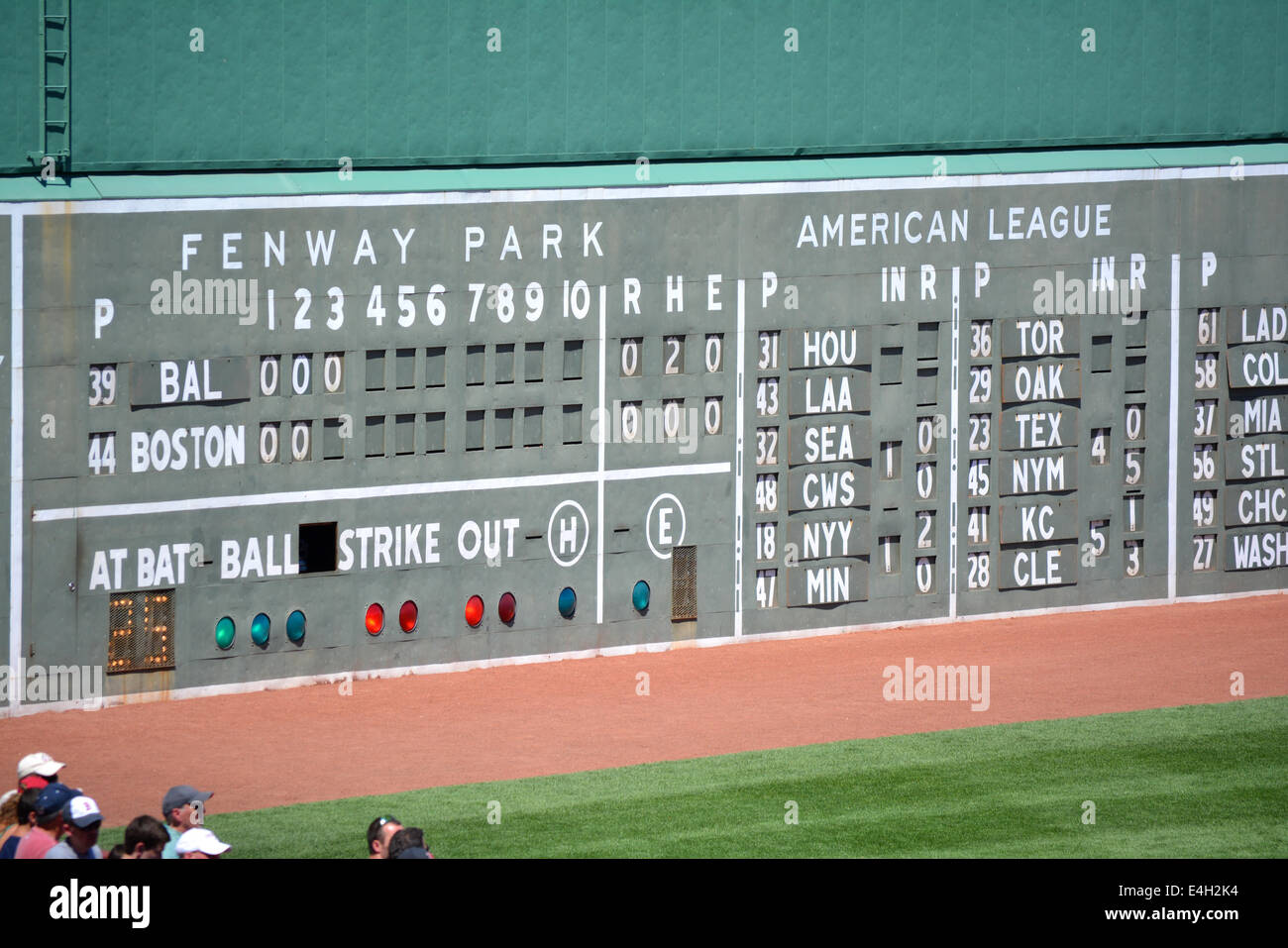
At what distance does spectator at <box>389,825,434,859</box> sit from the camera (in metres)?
9.84

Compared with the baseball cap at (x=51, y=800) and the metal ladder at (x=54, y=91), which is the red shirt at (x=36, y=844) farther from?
the metal ladder at (x=54, y=91)

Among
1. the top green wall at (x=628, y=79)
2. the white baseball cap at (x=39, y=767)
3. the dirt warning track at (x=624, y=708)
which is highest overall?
the top green wall at (x=628, y=79)

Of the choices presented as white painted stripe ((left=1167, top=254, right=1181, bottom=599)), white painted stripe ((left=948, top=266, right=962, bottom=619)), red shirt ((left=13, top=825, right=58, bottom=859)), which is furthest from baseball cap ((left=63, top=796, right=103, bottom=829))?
white painted stripe ((left=1167, top=254, right=1181, bottom=599))

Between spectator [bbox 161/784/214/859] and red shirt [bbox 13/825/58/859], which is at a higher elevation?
red shirt [bbox 13/825/58/859]

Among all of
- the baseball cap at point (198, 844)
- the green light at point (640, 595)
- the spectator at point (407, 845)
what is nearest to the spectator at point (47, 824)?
the baseball cap at point (198, 844)

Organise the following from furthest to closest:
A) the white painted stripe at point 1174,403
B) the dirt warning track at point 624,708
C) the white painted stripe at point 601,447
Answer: the white painted stripe at point 1174,403 < the white painted stripe at point 601,447 < the dirt warning track at point 624,708

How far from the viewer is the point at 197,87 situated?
1789cm

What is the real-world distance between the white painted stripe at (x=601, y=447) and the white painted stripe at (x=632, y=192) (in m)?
1.12

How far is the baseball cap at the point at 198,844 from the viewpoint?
409 inches

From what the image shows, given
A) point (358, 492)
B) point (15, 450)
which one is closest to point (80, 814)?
point (15, 450)

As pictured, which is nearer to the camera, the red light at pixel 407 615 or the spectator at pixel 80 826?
the spectator at pixel 80 826

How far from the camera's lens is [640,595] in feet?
65.6

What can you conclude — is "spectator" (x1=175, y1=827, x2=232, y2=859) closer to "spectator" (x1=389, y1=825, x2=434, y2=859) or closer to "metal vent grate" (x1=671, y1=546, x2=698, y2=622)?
"spectator" (x1=389, y1=825, x2=434, y2=859)

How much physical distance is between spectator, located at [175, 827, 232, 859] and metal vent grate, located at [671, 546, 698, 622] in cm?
994
